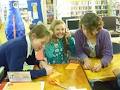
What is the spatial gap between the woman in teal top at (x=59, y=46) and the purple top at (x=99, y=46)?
0.76ft

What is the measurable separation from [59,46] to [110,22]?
2.97 m

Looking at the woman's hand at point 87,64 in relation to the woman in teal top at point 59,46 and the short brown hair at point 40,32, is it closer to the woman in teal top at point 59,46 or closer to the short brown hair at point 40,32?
the woman in teal top at point 59,46

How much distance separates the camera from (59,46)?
3039mm

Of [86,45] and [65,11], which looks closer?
[86,45]

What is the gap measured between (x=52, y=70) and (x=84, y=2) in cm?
390

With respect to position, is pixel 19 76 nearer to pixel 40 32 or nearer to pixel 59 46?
pixel 40 32

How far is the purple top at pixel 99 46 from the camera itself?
8.90 ft

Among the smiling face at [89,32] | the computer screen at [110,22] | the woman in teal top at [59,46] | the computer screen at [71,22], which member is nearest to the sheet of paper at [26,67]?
the woman in teal top at [59,46]

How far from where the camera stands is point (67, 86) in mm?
1989

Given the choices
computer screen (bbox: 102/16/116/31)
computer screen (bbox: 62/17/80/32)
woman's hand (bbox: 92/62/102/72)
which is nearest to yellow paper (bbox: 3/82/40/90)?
woman's hand (bbox: 92/62/102/72)

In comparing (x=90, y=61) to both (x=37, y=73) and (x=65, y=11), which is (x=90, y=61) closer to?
(x=37, y=73)

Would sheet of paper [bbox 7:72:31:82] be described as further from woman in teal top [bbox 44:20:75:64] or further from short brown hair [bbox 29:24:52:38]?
woman in teal top [bbox 44:20:75:64]

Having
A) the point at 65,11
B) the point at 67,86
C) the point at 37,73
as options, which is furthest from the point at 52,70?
the point at 65,11

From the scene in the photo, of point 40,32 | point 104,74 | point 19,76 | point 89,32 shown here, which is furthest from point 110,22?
point 19,76
